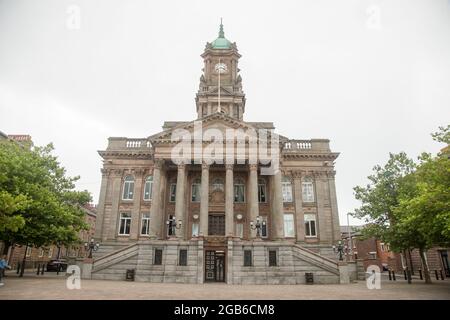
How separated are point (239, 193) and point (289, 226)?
7083mm

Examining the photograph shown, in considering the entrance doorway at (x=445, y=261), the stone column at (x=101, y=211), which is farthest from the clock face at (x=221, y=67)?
the entrance doorway at (x=445, y=261)

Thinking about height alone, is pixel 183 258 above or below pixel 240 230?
below

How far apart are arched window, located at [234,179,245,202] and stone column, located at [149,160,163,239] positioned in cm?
910

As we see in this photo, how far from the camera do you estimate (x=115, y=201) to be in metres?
36.6

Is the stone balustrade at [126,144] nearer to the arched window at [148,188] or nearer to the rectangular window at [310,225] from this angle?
the arched window at [148,188]

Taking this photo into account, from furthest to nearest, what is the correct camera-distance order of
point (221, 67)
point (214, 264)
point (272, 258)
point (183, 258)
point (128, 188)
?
point (221, 67), point (128, 188), point (214, 264), point (272, 258), point (183, 258)

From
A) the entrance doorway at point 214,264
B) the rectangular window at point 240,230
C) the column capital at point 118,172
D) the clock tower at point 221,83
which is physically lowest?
the entrance doorway at point 214,264

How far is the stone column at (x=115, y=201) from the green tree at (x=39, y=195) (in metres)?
6.77

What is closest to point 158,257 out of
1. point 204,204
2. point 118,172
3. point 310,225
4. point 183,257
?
point 183,257

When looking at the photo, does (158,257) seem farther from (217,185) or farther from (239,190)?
(239,190)

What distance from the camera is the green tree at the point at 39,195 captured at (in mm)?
23141
